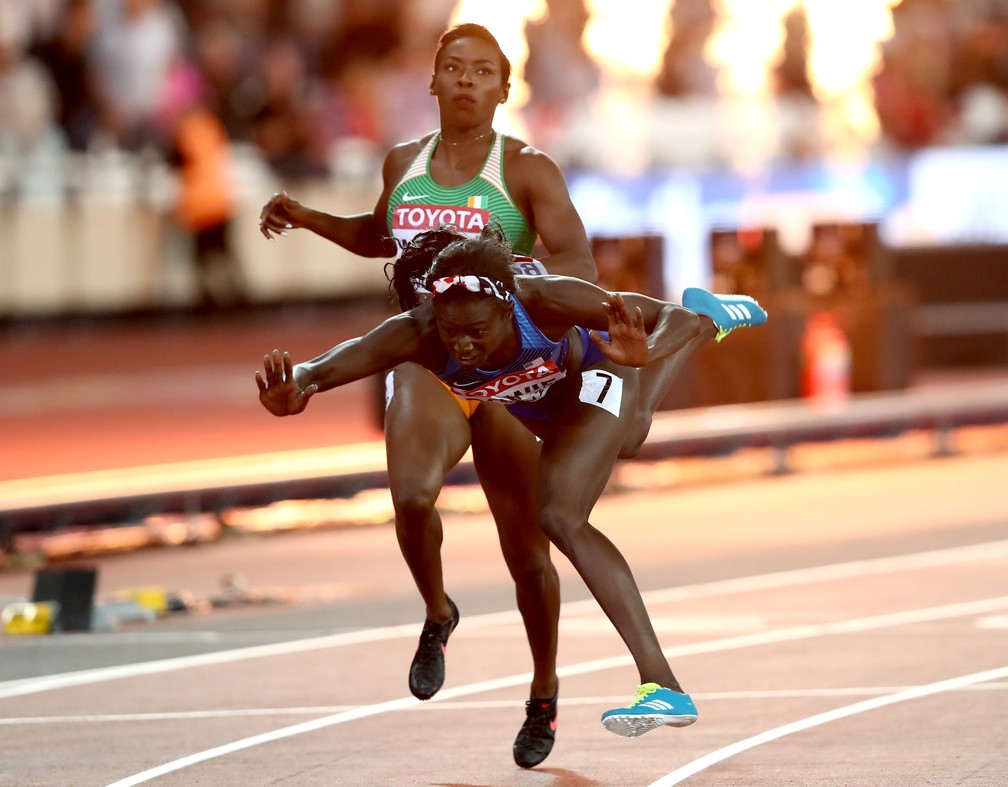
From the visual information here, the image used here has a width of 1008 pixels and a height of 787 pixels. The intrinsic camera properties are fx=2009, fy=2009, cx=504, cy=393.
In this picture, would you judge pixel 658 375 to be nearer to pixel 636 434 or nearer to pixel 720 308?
pixel 636 434

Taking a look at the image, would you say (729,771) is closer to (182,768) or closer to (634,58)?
(182,768)

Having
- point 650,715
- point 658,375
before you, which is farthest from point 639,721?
point 658,375

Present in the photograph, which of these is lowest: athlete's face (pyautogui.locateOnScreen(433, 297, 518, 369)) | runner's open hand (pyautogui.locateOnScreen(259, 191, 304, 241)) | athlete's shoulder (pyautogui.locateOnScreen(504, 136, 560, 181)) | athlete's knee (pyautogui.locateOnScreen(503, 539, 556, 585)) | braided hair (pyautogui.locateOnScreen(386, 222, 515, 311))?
athlete's knee (pyautogui.locateOnScreen(503, 539, 556, 585))

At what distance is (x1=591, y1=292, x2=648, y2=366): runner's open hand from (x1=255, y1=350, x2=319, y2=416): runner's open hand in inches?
41.6

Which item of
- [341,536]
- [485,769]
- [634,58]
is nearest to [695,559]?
[341,536]

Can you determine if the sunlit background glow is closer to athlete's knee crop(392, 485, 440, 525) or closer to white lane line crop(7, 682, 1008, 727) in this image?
white lane line crop(7, 682, 1008, 727)

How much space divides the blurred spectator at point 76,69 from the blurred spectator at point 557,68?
5.82 m

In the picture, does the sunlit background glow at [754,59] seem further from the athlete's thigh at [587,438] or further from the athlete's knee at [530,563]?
the athlete's thigh at [587,438]

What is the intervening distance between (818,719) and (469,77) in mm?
3050

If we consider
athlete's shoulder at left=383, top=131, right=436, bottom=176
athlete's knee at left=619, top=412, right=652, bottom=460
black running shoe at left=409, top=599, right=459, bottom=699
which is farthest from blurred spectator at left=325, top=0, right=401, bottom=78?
athlete's knee at left=619, top=412, right=652, bottom=460

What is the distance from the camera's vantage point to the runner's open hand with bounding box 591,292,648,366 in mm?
6539

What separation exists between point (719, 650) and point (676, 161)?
16.9 meters

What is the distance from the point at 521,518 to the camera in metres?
7.67

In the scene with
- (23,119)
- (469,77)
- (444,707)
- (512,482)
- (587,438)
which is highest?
(23,119)
